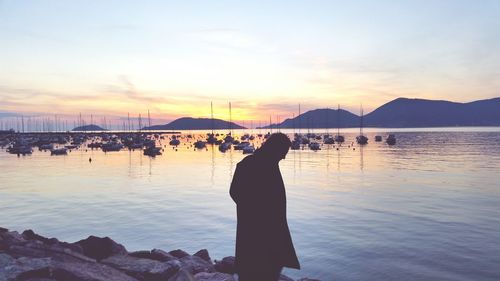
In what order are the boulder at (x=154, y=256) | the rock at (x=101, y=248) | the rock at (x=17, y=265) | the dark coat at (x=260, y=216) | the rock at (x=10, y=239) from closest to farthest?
1. the dark coat at (x=260, y=216)
2. the rock at (x=17, y=265)
3. the rock at (x=10, y=239)
4. the rock at (x=101, y=248)
5. the boulder at (x=154, y=256)

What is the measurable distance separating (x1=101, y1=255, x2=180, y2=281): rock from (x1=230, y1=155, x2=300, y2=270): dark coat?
3.86m

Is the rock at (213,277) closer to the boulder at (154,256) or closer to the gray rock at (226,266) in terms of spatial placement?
the gray rock at (226,266)

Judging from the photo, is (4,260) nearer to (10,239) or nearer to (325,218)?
(10,239)

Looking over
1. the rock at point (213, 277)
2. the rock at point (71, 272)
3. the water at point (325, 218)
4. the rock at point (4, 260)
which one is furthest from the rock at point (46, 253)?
the water at point (325, 218)

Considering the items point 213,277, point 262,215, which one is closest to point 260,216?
point 262,215

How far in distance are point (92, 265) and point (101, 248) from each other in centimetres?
200

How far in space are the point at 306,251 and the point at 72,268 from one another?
8213 millimetres

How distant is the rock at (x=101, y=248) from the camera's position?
31.2 ft

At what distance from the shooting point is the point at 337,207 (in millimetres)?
21375

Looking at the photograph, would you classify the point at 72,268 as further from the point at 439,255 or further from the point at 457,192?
the point at 457,192

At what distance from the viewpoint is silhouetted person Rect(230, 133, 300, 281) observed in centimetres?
465

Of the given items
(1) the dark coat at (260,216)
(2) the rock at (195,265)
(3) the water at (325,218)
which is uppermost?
(1) the dark coat at (260,216)

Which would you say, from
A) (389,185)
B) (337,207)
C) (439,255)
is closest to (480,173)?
(389,185)

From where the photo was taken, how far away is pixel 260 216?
4.71 m
